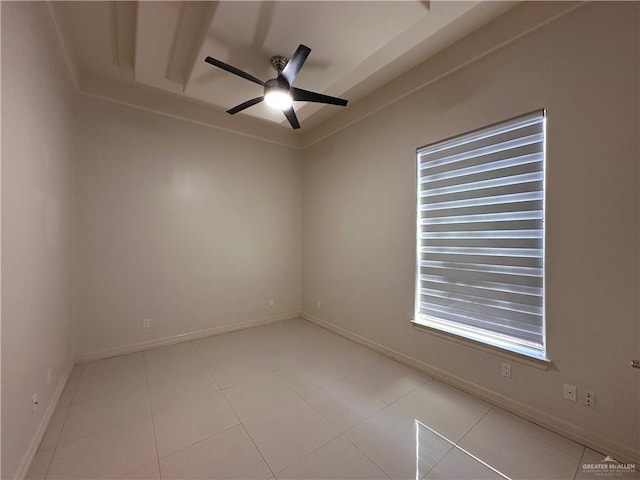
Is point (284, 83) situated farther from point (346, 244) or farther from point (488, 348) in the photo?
point (488, 348)

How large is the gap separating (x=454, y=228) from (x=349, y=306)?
1.76m

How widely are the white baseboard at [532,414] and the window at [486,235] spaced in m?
0.43

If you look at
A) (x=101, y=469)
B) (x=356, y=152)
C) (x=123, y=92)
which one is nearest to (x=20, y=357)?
(x=101, y=469)

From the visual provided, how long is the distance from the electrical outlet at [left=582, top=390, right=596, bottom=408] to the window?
0.31m

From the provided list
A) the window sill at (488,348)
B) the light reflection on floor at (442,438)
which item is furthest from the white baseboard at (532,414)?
the light reflection on floor at (442,438)

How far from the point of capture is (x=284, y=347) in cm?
330

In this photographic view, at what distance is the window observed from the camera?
2.01 meters

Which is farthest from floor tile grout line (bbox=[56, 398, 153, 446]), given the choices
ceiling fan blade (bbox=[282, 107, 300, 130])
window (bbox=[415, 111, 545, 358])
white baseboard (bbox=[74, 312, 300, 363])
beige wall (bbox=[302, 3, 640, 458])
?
ceiling fan blade (bbox=[282, 107, 300, 130])

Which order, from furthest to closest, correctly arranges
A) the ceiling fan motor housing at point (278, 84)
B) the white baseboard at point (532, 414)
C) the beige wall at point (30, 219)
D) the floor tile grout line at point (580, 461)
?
the ceiling fan motor housing at point (278, 84) → the white baseboard at point (532, 414) → the floor tile grout line at point (580, 461) → the beige wall at point (30, 219)

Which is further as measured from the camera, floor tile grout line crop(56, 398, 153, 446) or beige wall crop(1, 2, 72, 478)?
floor tile grout line crop(56, 398, 153, 446)

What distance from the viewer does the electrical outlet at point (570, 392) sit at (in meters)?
1.78

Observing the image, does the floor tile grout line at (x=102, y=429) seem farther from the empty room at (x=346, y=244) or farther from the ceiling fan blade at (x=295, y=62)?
the ceiling fan blade at (x=295, y=62)

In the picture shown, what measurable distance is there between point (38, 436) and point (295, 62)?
315cm

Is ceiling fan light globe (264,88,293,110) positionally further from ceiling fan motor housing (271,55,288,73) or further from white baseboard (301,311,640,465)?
white baseboard (301,311,640,465)
